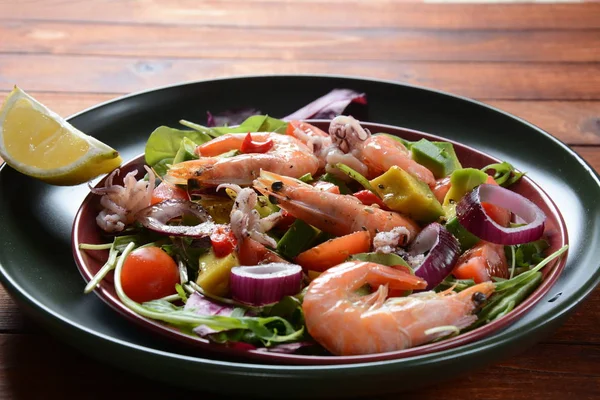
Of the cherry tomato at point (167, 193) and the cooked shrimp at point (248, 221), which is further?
the cherry tomato at point (167, 193)

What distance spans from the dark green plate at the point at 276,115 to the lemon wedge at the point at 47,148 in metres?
0.12

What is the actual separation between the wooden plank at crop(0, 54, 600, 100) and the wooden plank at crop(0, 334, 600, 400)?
2.07 meters

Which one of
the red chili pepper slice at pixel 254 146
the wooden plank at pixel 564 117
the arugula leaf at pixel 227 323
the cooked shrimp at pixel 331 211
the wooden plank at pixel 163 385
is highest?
the wooden plank at pixel 564 117

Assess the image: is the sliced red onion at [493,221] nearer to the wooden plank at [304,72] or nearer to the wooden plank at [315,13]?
the wooden plank at [304,72]

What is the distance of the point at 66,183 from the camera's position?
269 cm

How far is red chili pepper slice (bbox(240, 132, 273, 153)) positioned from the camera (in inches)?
109

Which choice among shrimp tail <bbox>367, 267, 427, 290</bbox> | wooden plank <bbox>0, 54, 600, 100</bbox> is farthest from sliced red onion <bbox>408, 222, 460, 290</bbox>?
wooden plank <bbox>0, 54, 600, 100</bbox>

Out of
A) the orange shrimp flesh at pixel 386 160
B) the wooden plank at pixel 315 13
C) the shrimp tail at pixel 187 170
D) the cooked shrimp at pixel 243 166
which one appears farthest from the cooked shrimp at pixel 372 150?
the wooden plank at pixel 315 13

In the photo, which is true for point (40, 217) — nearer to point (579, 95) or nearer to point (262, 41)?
point (262, 41)

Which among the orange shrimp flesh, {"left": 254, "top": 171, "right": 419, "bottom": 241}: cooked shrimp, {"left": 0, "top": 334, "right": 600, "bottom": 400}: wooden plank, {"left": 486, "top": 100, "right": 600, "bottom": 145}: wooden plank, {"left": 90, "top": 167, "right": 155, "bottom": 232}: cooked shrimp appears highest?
{"left": 486, "top": 100, "right": 600, "bottom": 145}: wooden plank

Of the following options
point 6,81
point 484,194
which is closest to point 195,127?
point 484,194

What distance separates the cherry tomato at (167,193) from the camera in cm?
267

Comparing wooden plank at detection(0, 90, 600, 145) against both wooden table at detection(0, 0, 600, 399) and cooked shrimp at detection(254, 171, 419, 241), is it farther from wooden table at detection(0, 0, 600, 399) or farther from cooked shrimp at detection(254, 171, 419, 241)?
cooked shrimp at detection(254, 171, 419, 241)

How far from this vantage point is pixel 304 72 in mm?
4383
